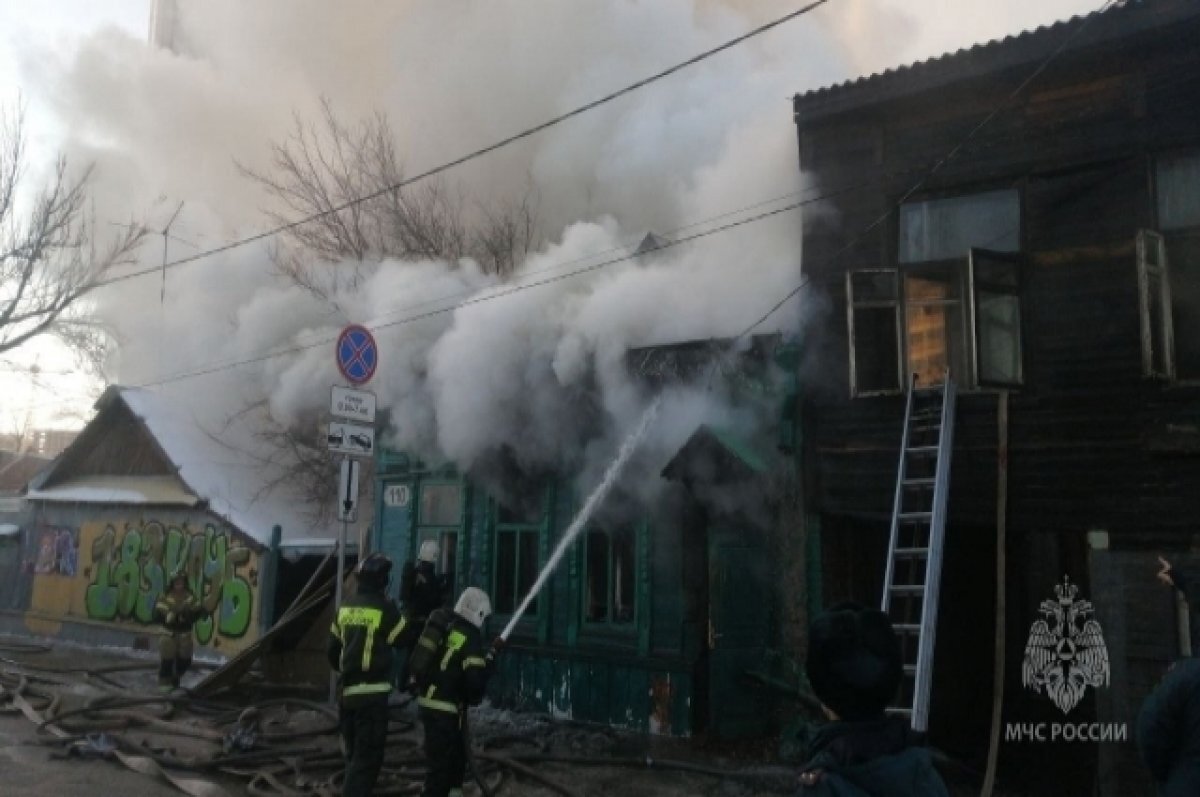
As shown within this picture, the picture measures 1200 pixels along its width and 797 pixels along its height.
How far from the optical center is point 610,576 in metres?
9.18

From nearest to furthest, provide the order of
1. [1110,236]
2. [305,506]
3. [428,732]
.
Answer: [428,732] < [1110,236] < [305,506]

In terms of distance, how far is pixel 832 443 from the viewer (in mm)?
8070

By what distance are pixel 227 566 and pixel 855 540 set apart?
10309 mm

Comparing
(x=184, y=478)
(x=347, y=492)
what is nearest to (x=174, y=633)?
(x=184, y=478)

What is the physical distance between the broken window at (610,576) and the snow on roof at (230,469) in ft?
21.9

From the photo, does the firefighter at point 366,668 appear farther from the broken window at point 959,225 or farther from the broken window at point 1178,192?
the broken window at point 1178,192

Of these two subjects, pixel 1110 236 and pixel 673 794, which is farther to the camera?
pixel 1110 236

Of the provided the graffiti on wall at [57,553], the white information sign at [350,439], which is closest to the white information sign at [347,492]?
the white information sign at [350,439]

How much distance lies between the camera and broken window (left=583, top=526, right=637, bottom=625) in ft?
29.7

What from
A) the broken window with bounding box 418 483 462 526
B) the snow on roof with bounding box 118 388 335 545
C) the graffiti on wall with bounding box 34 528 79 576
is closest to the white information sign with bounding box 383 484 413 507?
the broken window with bounding box 418 483 462 526

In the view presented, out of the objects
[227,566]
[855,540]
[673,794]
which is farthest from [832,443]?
[227,566]

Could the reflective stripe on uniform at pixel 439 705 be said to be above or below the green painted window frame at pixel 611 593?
below

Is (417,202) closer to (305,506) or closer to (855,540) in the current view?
(305,506)

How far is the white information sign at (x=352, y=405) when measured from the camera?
25.1 ft
